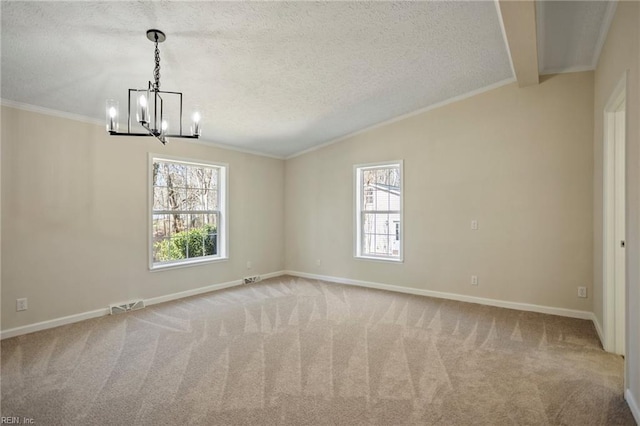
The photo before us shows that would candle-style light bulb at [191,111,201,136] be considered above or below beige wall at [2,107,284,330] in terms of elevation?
above

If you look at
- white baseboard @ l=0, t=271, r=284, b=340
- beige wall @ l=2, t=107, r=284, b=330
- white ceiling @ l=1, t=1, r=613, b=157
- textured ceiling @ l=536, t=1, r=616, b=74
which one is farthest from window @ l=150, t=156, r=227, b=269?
textured ceiling @ l=536, t=1, r=616, b=74

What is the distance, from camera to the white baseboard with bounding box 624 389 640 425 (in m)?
1.99

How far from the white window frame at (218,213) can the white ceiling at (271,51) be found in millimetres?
786

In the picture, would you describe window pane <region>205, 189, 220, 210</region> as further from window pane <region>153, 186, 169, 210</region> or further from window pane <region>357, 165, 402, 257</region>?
window pane <region>357, 165, 402, 257</region>

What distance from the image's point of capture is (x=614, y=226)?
9.98 ft

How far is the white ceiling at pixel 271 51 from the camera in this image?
243 centimetres

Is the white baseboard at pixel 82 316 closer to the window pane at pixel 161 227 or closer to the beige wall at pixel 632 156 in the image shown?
the window pane at pixel 161 227

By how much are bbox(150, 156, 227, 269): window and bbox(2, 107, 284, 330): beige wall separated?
0.18 meters

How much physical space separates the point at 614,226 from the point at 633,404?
159cm

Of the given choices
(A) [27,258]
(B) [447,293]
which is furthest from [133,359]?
(B) [447,293]

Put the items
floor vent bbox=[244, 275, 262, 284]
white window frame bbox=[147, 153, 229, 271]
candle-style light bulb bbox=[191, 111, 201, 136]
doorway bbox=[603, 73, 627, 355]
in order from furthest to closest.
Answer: floor vent bbox=[244, 275, 262, 284], white window frame bbox=[147, 153, 229, 271], doorway bbox=[603, 73, 627, 355], candle-style light bulb bbox=[191, 111, 201, 136]

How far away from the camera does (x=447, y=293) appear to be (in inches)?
188

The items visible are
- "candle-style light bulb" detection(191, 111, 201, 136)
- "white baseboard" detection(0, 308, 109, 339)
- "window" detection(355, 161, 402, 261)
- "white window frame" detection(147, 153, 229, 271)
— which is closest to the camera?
"candle-style light bulb" detection(191, 111, 201, 136)

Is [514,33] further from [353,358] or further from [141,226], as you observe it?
[141,226]
